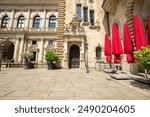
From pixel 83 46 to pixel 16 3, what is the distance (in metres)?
29.1

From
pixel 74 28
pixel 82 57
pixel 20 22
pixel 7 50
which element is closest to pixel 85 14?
pixel 74 28

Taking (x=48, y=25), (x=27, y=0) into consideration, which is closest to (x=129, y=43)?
(x=48, y=25)

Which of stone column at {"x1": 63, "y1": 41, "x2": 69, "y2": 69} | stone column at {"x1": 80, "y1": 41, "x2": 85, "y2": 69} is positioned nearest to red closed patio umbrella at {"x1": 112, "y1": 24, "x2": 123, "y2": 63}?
stone column at {"x1": 80, "y1": 41, "x2": 85, "y2": 69}

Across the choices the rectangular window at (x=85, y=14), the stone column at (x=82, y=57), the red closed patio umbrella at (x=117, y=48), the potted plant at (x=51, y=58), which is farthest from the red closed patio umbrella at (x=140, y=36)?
the rectangular window at (x=85, y=14)

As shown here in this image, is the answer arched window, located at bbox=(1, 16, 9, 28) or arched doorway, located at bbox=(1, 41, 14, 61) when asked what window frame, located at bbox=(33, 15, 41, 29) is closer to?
arched window, located at bbox=(1, 16, 9, 28)

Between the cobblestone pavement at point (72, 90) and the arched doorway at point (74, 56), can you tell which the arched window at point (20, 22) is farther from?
the cobblestone pavement at point (72, 90)

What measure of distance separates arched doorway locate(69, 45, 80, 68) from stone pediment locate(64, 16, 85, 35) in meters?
2.28

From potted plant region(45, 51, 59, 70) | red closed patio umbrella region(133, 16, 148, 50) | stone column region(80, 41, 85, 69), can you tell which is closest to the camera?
red closed patio umbrella region(133, 16, 148, 50)

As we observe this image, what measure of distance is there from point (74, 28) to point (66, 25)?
4.64ft

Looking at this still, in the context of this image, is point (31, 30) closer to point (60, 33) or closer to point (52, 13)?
point (52, 13)

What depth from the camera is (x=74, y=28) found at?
16.1 metres

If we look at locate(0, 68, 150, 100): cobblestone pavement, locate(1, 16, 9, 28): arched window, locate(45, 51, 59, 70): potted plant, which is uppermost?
locate(1, 16, 9, 28): arched window

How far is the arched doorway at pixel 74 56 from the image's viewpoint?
643 inches

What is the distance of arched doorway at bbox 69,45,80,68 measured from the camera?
1634 cm
